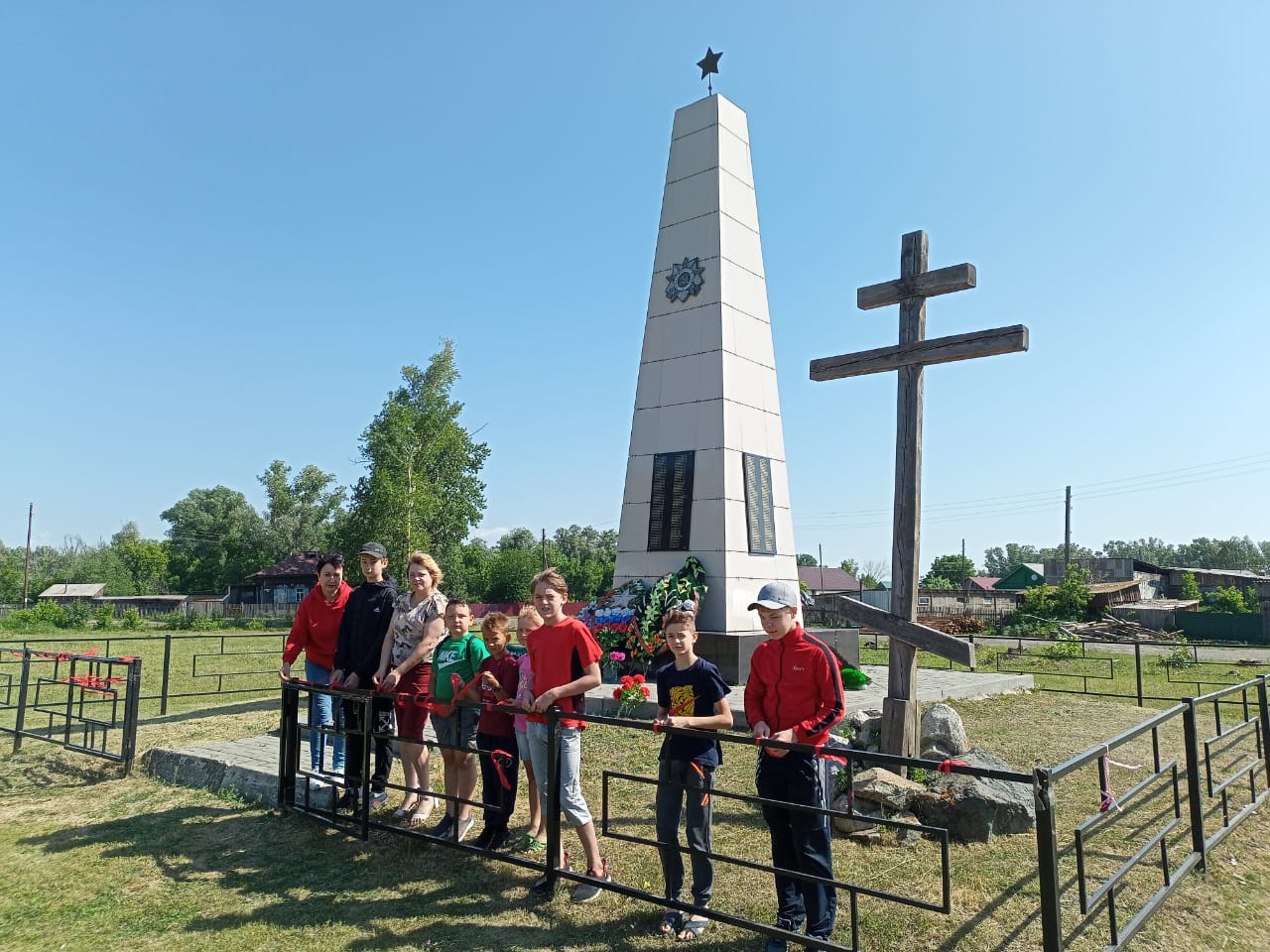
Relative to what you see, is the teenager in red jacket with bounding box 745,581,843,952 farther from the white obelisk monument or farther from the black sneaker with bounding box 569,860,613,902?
the white obelisk monument

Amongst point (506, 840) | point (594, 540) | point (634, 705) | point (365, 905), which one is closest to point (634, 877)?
point (506, 840)

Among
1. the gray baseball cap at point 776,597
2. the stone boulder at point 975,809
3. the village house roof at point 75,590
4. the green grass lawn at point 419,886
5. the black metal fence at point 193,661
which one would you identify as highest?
the gray baseball cap at point 776,597

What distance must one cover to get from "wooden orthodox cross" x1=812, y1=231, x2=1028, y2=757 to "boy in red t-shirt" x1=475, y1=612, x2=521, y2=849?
248 cm

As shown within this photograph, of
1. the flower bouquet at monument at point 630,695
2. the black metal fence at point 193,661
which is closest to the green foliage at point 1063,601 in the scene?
the black metal fence at point 193,661

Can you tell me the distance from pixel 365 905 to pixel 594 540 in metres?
65.8

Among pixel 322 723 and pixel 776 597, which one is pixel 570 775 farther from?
pixel 322 723

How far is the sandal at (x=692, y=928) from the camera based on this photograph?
3.58m

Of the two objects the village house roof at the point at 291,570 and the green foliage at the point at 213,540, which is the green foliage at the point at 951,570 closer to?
the village house roof at the point at 291,570

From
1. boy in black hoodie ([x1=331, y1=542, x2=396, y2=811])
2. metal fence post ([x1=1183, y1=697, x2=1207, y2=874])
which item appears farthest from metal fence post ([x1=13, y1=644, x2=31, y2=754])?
metal fence post ([x1=1183, y1=697, x2=1207, y2=874])

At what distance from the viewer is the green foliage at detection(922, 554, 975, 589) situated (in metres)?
71.5

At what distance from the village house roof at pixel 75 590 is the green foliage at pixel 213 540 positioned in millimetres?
5856

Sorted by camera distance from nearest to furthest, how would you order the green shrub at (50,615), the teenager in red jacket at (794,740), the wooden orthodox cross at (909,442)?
Answer: 1. the teenager in red jacket at (794,740)
2. the wooden orthodox cross at (909,442)
3. the green shrub at (50,615)

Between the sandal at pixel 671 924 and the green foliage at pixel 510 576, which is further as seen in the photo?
the green foliage at pixel 510 576

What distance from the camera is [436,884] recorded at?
4254mm
